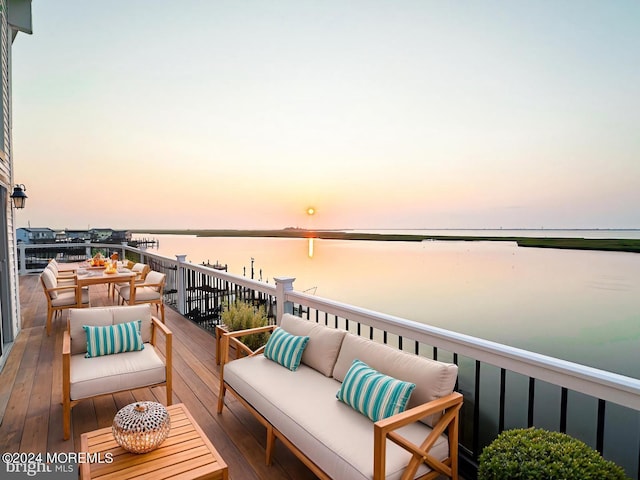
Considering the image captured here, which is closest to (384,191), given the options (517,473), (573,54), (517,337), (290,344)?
(517,337)

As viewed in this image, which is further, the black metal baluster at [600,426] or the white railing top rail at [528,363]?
the black metal baluster at [600,426]

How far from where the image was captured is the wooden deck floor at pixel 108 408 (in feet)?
7.89

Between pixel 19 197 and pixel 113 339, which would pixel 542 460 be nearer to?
pixel 113 339

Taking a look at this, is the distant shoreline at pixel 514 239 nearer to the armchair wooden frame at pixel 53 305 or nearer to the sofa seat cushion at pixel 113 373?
the sofa seat cushion at pixel 113 373

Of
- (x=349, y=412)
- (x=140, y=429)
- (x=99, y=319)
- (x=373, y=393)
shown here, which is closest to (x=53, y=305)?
(x=99, y=319)

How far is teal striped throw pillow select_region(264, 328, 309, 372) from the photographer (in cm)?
276

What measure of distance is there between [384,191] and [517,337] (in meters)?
9.27

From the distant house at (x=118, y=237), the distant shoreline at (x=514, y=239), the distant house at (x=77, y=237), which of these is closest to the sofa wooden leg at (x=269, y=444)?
the distant house at (x=77, y=237)

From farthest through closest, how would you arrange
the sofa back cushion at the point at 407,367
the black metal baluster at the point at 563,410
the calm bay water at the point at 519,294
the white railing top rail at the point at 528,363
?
the calm bay water at the point at 519,294 < the sofa back cushion at the point at 407,367 < the black metal baluster at the point at 563,410 < the white railing top rail at the point at 528,363

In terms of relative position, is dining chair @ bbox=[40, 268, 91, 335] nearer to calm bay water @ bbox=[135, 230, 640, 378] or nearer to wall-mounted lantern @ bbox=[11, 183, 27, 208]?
wall-mounted lantern @ bbox=[11, 183, 27, 208]

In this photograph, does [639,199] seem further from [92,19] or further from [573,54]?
[92,19]

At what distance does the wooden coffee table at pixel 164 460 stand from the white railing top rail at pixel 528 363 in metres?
1.44

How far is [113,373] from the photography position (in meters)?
2.78

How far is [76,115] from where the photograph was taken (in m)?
6.99
